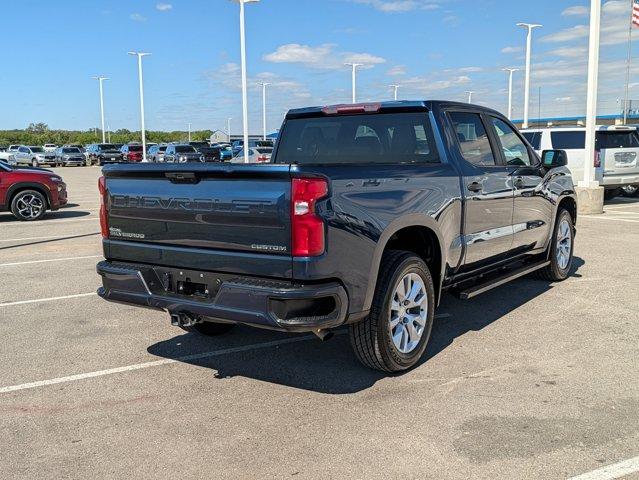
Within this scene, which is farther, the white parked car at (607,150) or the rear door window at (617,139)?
the rear door window at (617,139)

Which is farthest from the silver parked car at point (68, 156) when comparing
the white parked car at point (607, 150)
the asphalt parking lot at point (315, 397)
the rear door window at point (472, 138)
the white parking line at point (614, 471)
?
the white parking line at point (614, 471)

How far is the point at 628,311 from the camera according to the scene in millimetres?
6129

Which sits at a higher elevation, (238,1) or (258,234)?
(238,1)

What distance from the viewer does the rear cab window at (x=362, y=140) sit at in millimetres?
5133

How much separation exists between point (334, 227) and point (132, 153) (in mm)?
50710

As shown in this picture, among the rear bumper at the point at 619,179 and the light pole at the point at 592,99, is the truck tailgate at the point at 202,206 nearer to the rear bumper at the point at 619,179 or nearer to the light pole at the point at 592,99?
the light pole at the point at 592,99

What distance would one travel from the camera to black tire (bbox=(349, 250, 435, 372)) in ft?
13.8

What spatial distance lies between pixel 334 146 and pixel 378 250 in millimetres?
1691

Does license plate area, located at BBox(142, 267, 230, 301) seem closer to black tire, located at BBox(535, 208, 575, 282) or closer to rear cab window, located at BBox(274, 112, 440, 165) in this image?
rear cab window, located at BBox(274, 112, 440, 165)

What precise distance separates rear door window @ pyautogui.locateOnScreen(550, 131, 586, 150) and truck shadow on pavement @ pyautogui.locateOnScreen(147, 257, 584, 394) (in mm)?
11665

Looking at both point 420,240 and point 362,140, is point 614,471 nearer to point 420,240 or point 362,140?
point 420,240

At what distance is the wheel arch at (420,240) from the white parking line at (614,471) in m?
1.62

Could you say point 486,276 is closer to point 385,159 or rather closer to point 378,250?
point 385,159

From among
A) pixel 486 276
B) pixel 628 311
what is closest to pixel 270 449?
pixel 486 276
